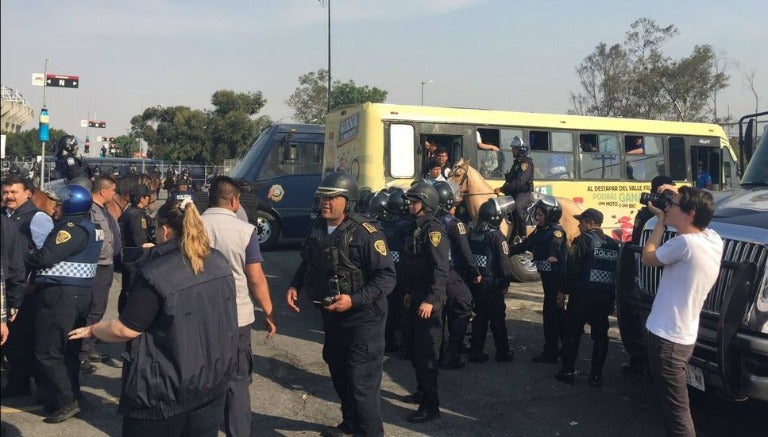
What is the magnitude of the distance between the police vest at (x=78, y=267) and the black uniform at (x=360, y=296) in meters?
1.87

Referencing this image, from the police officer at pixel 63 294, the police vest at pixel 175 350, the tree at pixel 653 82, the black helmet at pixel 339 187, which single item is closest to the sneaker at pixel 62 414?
the police officer at pixel 63 294

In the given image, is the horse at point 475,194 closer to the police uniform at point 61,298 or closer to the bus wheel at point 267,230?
the bus wheel at point 267,230

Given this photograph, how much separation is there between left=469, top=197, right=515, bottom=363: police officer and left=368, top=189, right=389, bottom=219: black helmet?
113cm

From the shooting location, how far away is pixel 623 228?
43.4 ft

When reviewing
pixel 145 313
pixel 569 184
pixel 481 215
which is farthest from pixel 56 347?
pixel 569 184

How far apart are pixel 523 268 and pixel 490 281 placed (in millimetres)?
4919

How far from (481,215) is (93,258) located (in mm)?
3761

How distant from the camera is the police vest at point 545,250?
22.5ft

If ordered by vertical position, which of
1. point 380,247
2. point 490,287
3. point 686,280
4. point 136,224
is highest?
point 136,224

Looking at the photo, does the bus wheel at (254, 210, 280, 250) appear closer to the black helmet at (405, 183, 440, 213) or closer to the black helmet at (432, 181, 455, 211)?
the black helmet at (432, 181, 455, 211)

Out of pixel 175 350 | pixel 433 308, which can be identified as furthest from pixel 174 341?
pixel 433 308

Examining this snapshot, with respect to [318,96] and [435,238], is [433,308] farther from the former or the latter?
[318,96]

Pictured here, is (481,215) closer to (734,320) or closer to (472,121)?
(734,320)

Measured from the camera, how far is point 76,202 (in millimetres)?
5277
